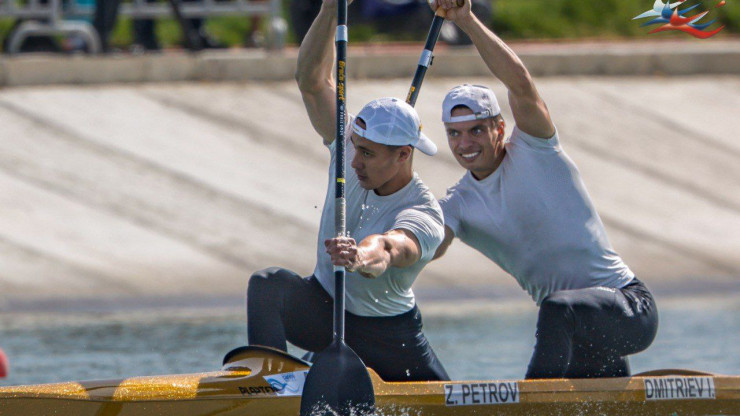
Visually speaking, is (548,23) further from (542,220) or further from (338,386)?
(338,386)

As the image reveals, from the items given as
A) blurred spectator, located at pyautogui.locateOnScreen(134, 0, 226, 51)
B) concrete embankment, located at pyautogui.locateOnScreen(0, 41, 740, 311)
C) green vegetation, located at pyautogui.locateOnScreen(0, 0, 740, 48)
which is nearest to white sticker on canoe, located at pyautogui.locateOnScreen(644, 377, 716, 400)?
concrete embankment, located at pyautogui.locateOnScreen(0, 41, 740, 311)

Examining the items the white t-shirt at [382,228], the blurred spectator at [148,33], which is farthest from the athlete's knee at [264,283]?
the blurred spectator at [148,33]

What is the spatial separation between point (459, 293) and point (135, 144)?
3.32 meters

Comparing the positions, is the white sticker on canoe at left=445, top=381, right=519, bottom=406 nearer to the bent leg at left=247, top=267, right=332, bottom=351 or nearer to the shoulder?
the bent leg at left=247, top=267, right=332, bottom=351

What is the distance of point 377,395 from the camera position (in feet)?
17.8

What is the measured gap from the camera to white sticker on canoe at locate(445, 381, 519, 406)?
5547 millimetres

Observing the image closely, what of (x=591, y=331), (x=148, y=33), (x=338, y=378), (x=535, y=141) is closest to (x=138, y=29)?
(x=148, y=33)

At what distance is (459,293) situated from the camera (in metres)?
10.8

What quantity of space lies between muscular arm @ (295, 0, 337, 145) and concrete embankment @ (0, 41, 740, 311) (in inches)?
177

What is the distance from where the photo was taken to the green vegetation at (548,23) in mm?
16750

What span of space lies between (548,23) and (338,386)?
13.1m

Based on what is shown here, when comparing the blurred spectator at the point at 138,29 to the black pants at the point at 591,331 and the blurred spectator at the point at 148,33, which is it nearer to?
the blurred spectator at the point at 148,33

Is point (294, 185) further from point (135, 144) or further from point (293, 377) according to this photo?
point (293, 377)

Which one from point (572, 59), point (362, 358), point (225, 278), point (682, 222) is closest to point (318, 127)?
point (362, 358)
